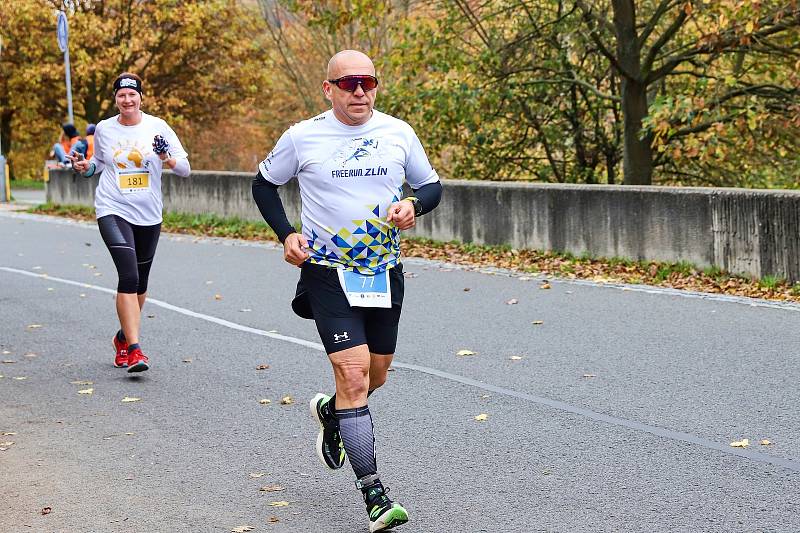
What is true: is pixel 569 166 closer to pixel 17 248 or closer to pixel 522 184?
pixel 522 184

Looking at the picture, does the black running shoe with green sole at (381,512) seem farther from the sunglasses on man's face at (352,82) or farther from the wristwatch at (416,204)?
the sunglasses on man's face at (352,82)

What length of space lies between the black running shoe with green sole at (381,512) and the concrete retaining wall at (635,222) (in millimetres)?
7892

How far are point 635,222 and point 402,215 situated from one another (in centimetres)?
934

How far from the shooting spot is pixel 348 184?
5074 millimetres

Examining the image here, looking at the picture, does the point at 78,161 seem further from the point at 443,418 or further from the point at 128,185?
the point at 443,418

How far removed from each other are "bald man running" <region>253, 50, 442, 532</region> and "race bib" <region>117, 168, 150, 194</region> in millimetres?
3656

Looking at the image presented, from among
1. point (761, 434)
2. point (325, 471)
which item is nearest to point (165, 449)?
point (325, 471)

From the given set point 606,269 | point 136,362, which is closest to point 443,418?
point 136,362

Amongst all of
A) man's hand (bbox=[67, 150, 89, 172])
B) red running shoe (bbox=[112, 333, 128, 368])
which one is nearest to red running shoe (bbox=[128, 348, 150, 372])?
red running shoe (bbox=[112, 333, 128, 368])

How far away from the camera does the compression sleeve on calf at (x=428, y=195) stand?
17.4 ft

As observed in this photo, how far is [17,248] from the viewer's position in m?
19.1

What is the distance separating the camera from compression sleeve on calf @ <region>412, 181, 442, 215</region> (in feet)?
17.4

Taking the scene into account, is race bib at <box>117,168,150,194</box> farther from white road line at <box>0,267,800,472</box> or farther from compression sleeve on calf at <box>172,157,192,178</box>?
white road line at <box>0,267,800,472</box>

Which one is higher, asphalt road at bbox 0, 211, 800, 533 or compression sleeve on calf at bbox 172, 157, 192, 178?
compression sleeve on calf at bbox 172, 157, 192, 178
